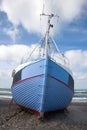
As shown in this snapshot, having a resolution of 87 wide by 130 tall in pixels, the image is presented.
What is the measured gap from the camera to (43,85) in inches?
554

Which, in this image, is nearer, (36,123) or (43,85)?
(36,123)

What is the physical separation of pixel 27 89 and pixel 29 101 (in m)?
0.73

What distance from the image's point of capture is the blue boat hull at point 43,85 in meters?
14.2

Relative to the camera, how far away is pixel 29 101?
48.7ft

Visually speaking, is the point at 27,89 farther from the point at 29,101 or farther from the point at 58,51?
the point at 58,51

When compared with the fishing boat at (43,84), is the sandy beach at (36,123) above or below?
below

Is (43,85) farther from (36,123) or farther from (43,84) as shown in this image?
(36,123)

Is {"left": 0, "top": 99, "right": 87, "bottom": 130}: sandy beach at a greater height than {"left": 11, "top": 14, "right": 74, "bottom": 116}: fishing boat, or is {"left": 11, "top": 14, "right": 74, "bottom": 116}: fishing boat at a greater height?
{"left": 11, "top": 14, "right": 74, "bottom": 116}: fishing boat

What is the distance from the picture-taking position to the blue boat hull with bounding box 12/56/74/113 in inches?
557

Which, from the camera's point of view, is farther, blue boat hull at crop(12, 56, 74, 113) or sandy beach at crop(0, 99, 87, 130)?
blue boat hull at crop(12, 56, 74, 113)

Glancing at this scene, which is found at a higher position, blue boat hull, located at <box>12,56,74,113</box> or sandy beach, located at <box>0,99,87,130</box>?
blue boat hull, located at <box>12,56,74,113</box>

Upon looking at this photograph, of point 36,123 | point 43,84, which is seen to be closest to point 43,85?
point 43,84

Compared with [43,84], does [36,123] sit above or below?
below

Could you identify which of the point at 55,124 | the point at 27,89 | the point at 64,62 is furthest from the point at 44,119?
the point at 64,62
